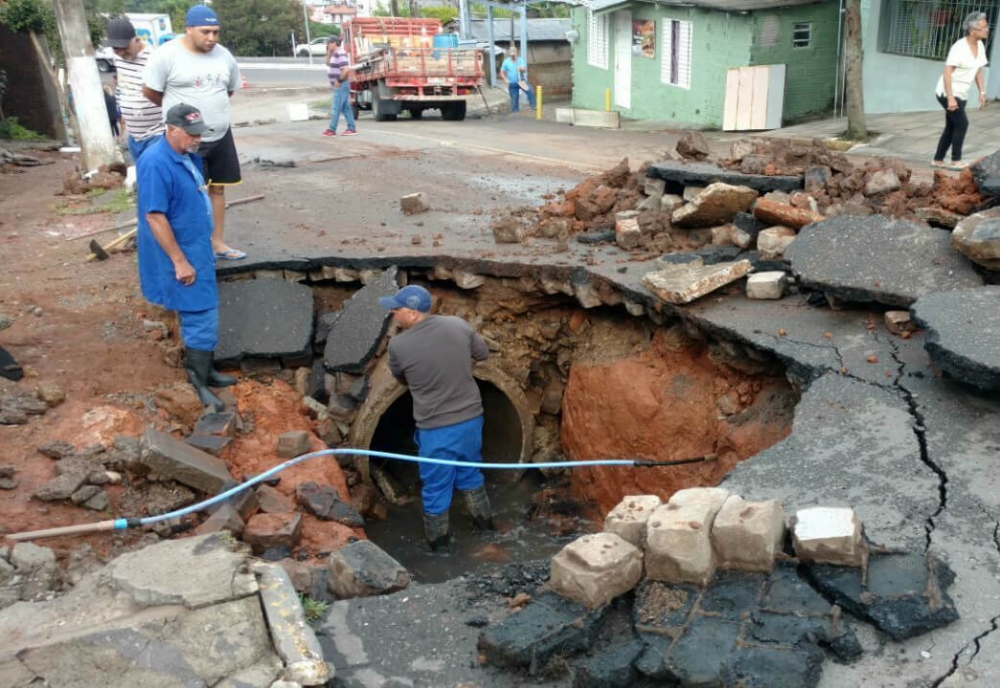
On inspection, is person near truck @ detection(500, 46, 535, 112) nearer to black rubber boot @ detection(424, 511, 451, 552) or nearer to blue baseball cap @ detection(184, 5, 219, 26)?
blue baseball cap @ detection(184, 5, 219, 26)

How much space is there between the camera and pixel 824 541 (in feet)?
10.0

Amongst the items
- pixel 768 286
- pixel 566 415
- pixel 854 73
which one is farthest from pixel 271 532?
pixel 854 73

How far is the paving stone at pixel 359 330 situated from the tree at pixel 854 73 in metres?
9.56

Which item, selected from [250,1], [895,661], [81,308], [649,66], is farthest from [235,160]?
[250,1]

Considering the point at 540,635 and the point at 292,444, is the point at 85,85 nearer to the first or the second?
the point at 292,444

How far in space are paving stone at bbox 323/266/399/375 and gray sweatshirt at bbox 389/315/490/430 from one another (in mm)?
1114

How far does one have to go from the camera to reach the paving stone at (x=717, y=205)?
267 inches

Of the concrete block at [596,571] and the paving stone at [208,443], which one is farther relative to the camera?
the paving stone at [208,443]

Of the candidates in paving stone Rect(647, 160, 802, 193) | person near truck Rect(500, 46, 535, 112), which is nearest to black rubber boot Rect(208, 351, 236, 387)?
paving stone Rect(647, 160, 802, 193)

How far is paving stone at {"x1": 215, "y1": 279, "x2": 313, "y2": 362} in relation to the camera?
662 cm

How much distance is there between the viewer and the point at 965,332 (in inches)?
171

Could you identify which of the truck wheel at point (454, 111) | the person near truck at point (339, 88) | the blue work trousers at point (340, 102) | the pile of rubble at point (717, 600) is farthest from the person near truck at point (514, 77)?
the pile of rubble at point (717, 600)

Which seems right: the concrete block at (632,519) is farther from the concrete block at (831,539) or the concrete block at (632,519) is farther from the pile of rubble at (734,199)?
the pile of rubble at (734,199)

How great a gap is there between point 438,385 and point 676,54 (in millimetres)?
15082
